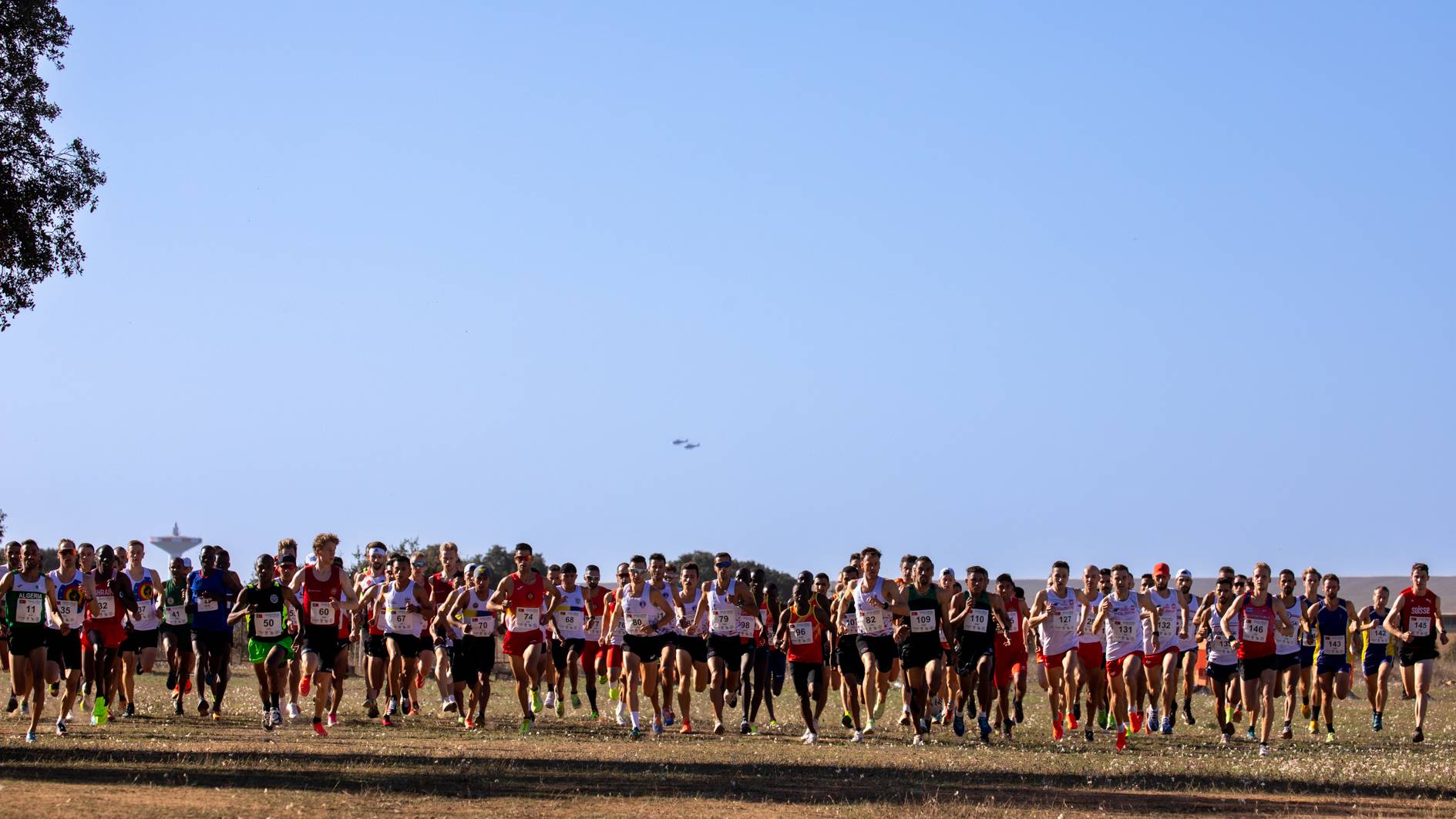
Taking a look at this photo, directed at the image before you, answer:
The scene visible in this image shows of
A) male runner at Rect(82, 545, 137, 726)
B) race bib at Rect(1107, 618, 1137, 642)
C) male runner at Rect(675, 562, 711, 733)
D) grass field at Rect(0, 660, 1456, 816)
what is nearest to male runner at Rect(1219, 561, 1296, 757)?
grass field at Rect(0, 660, 1456, 816)

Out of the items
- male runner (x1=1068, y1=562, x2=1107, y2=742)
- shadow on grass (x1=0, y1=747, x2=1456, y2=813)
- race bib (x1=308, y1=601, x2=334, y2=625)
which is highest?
race bib (x1=308, y1=601, x2=334, y2=625)

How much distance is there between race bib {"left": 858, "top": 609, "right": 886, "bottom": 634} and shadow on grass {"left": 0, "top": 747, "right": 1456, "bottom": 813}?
2.85 metres

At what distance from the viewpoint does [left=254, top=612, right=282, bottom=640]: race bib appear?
17750 millimetres

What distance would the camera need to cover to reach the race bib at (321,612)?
18828 millimetres

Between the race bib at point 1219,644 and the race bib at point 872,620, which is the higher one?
the race bib at point 872,620

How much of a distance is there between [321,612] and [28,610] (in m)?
3.04

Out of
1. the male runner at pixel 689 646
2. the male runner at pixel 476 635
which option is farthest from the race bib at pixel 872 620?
the male runner at pixel 476 635

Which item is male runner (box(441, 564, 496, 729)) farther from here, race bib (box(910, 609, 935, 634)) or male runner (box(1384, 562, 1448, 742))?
male runner (box(1384, 562, 1448, 742))

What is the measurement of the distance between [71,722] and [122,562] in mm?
2378

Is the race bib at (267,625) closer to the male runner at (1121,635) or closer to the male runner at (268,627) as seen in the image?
the male runner at (268,627)

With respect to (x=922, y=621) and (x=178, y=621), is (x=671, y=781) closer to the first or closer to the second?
(x=922, y=621)

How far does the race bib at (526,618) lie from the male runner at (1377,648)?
10520 mm

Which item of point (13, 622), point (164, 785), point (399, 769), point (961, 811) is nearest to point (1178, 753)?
point (961, 811)

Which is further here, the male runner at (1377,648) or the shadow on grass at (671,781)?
the male runner at (1377,648)
